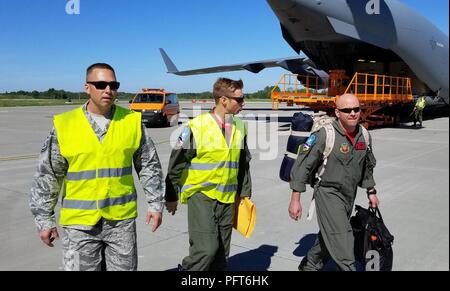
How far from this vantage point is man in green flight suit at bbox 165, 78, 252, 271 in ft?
10.0

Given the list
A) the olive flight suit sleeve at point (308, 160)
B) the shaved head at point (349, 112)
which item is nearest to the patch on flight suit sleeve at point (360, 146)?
the shaved head at point (349, 112)

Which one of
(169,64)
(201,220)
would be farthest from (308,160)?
(169,64)

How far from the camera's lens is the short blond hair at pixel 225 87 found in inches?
127

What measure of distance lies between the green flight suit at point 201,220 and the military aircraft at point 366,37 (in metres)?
12.3

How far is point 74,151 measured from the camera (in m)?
2.56

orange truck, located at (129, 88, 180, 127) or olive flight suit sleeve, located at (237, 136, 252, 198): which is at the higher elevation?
orange truck, located at (129, 88, 180, 127)

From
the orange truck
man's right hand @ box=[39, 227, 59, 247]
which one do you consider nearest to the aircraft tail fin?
the orange truck

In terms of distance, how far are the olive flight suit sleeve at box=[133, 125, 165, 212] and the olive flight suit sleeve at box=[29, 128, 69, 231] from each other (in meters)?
0.50

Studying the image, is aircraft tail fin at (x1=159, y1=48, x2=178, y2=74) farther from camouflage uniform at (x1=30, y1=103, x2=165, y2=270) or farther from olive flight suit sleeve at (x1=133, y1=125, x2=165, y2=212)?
camouflage uniform at (x1=30, y1=103, x2=165, y2=270)

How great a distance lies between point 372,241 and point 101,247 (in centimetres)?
210

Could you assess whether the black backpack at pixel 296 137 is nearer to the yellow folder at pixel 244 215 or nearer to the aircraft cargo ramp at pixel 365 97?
the yellow folder at pixel 244 215

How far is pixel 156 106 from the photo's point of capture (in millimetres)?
19094

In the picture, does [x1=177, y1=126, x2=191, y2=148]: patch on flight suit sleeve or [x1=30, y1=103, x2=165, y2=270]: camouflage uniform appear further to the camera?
[x1=177, y1=126, x2=191, y2=148]: patch on flight suit sleeve

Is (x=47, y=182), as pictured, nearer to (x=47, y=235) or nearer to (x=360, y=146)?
(x=47, y=235)
